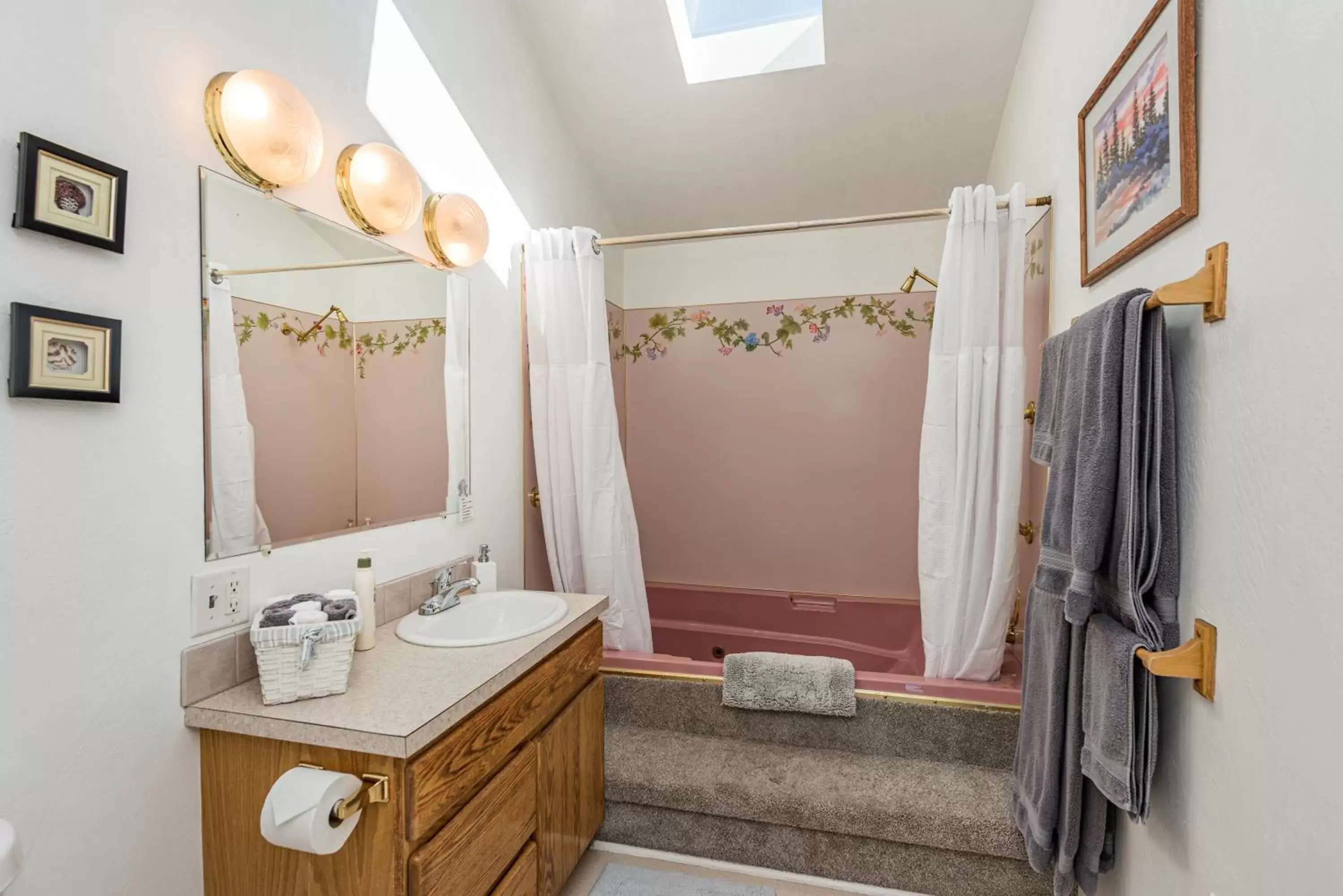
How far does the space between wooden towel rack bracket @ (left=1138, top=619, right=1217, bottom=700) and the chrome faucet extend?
1637 millimetres

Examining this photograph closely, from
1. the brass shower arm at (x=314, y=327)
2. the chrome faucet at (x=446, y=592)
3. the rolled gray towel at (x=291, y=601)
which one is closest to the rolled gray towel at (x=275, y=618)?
the rolled gray towel at (x=291, y=601)

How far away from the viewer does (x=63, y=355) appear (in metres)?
1.01

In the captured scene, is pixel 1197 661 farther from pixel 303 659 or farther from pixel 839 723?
pixel 303 659

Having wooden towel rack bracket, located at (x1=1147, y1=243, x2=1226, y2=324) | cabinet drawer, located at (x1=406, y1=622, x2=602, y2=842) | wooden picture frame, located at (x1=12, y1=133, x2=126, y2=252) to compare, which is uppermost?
wooden picture frame, located at (x1=12, y1=133, x2=126, y2=252)

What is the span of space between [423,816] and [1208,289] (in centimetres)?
160

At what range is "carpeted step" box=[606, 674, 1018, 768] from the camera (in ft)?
6.44

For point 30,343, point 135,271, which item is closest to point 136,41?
point 135,271

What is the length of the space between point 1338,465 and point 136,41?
1.94m

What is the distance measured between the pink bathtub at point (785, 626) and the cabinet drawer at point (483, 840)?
1647 mm

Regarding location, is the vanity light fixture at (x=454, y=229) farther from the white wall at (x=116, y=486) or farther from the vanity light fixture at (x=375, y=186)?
the white wall at (x=116, y=486)

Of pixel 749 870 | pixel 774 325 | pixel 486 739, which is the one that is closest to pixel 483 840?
pixel 486 739

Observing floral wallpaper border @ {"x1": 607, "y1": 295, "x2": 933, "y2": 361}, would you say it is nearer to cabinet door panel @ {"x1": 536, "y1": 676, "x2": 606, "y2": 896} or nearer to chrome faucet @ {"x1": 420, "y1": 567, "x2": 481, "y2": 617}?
chrome faucet @ {"x1": 420, "y1": 567, "x2": 481, "y2": 617}

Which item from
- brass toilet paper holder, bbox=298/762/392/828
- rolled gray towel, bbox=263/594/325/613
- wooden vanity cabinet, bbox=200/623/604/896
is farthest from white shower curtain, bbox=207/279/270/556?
brass toilet paper holder, bbox=298/762/392/828

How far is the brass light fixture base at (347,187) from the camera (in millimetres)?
1631
